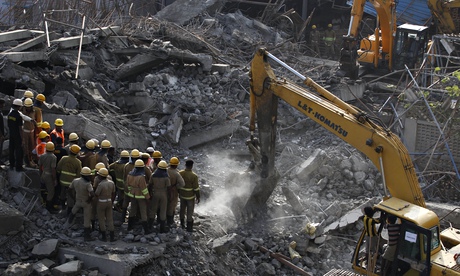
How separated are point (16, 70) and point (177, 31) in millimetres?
6238

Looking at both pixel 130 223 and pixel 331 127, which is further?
pixel 130 223

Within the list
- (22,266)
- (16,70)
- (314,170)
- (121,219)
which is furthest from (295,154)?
(22,266)

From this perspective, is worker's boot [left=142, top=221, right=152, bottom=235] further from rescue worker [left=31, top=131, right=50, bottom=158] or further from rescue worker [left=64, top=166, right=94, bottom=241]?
rescue worker [left=31, top=131, right=50, bottom=158]

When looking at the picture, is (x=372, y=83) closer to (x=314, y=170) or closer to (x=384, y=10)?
(x=384, y=10)

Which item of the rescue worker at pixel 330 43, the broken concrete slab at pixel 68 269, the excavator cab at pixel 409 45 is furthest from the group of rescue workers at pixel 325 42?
the broken concrete slab at pixel 68 269

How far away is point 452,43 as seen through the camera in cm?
1827

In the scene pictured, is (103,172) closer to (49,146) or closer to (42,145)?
(49,146)

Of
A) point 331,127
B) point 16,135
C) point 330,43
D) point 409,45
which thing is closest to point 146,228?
point 16,135

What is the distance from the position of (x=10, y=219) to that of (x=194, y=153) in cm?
569

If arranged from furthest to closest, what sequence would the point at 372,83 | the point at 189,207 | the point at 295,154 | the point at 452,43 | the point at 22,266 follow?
1. the point at 372,83
2. the point at 452,43
3. the point at 295,154
4. the point at 189,207
5. the point at 22,266

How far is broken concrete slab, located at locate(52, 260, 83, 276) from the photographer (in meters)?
8.90

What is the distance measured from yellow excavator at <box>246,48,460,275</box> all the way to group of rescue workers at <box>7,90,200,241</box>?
1.50 m

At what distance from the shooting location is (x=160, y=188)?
10266 mm

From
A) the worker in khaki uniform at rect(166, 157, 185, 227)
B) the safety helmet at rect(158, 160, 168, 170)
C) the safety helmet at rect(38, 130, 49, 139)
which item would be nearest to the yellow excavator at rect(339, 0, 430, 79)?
the worker in khaki uniform at rect(166, 157, 185, 227)
